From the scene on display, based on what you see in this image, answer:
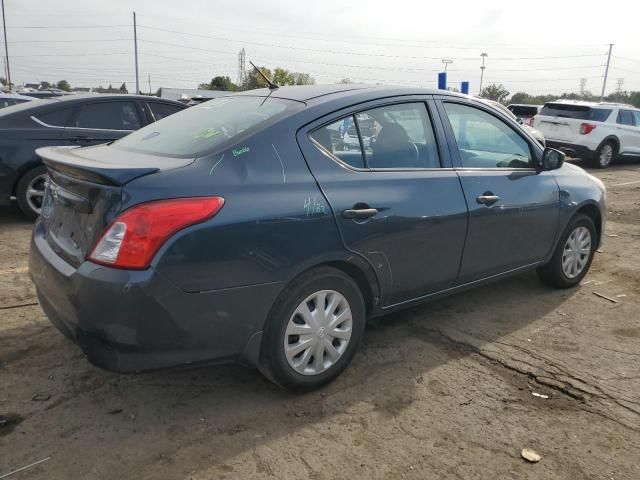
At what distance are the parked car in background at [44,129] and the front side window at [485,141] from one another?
4.63 m

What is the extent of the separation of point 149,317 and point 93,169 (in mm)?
722

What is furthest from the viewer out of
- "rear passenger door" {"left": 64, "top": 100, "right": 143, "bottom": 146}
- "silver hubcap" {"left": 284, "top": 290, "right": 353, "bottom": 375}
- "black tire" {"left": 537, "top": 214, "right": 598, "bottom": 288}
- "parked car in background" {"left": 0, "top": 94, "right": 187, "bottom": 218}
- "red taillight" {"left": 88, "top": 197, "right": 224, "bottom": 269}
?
"rear passenger door" {"left": 64, "top": 100, "right": 143, "bottom": 146}

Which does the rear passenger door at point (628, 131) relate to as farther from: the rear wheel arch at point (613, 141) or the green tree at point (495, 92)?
the green tree at point (495, 92)

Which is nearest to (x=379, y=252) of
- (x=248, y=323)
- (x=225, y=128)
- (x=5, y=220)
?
(x=248, y=323)

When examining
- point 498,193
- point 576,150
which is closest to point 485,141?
point 498,193

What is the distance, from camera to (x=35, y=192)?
6504 mm

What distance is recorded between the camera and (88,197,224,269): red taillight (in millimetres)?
2395

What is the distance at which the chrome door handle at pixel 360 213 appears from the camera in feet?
9.79

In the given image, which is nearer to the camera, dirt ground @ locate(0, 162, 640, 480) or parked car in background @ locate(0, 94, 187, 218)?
dirt ground @ locate(0, 162, 640, 480)

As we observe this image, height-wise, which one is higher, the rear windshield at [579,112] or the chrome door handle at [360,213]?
the rear windshield at [579,112]

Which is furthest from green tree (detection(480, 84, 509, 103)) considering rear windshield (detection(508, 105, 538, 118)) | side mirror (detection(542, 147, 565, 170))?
side mirror (detection(542, 147, 565, 170))

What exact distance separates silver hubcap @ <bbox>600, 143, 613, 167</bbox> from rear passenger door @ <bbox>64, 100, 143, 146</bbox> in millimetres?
12145

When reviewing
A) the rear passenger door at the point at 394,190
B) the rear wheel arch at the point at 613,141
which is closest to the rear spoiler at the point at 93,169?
the rear passenger door at the point at 394,190

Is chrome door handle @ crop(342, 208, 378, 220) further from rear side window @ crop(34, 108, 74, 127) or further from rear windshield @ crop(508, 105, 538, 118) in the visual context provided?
rear windshield @ crop(508, 105, 538, 118)
